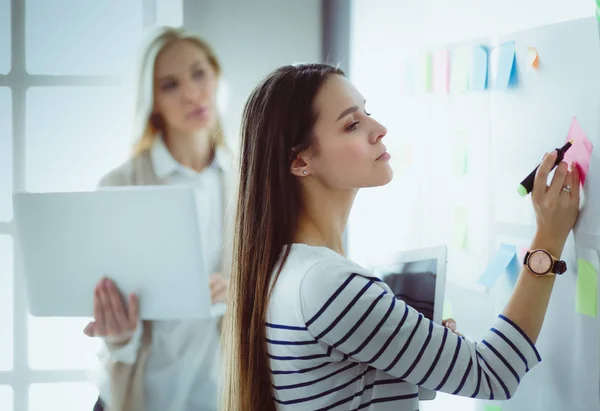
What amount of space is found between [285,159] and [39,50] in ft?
4.82

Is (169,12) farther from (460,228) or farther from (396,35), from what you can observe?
(460,228)

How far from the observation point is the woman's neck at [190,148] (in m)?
1.79

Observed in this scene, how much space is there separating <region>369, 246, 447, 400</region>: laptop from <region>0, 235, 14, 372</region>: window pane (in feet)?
4.78

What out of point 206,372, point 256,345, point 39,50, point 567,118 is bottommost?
Answer: point 206,372

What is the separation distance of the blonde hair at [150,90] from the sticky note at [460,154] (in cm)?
70

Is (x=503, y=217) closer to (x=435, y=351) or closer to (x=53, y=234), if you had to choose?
(x=435, y=351)

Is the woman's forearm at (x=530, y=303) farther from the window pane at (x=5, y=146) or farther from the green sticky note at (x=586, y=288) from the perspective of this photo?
the window pane at (x=5, y=146)

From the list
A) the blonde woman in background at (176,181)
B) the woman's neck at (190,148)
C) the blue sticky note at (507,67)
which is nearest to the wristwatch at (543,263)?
the blue sticky note at (507,67)

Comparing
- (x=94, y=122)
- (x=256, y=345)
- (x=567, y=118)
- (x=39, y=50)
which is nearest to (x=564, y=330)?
(x=567, y=118)

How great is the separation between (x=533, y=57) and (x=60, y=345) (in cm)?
181

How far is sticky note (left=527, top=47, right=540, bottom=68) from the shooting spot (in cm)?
103

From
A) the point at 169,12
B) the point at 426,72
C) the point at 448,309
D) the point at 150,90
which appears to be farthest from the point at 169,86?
the point at 448,309

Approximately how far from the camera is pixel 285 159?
3.29 feet

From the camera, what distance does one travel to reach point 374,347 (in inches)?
33.9
